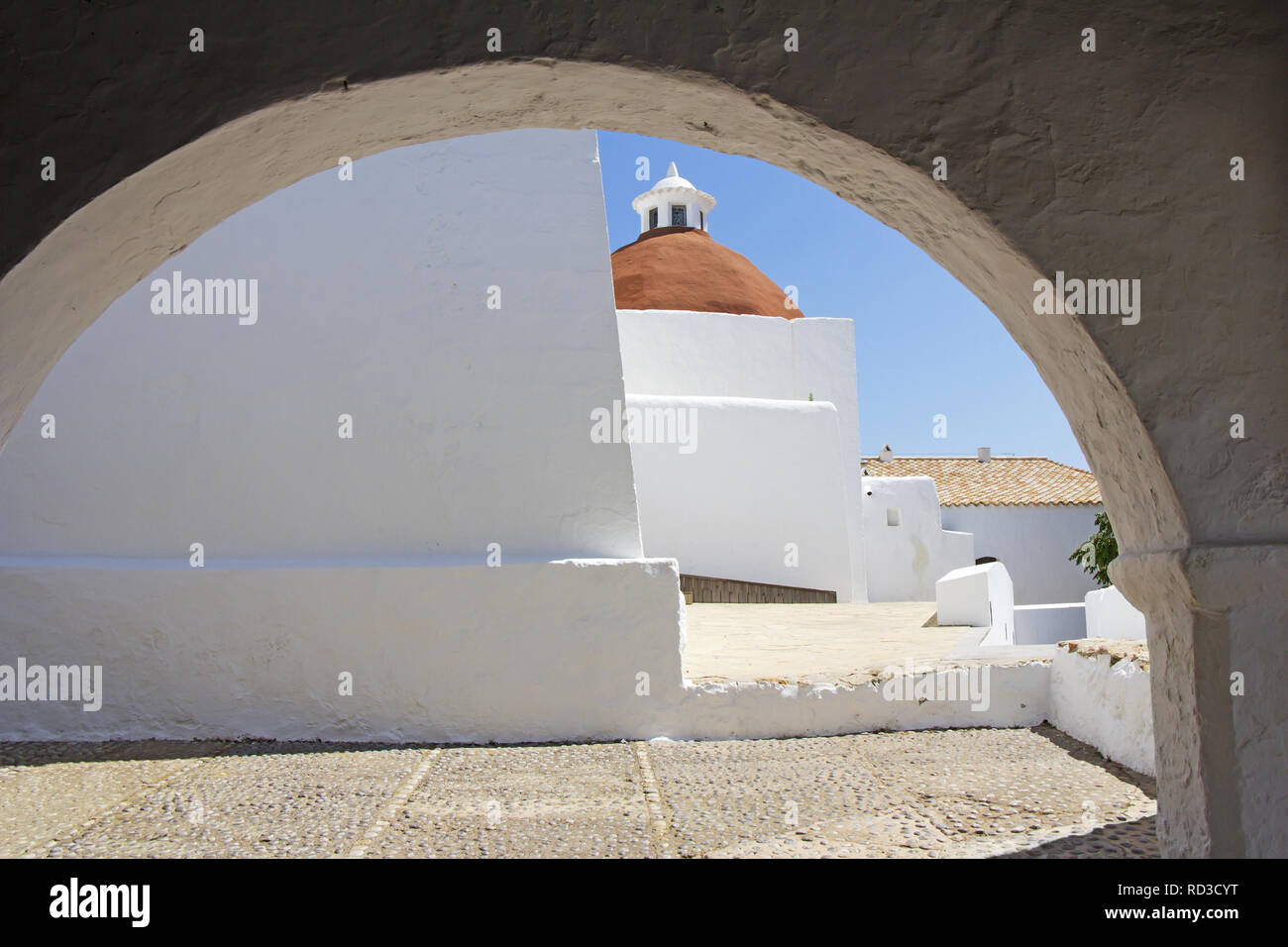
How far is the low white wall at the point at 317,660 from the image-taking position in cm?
423

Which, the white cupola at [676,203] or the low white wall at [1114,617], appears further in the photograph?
the white cupola at [676,203]

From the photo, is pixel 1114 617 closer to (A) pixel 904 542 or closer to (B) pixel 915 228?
(B) pixel 915 228

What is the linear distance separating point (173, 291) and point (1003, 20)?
442 cm

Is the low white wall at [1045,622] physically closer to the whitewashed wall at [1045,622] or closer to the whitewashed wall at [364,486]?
the whitewashed wall at [1045,622]

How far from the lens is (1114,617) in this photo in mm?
5883

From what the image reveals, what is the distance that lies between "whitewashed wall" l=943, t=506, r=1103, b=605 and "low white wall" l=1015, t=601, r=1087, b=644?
836 centimetres

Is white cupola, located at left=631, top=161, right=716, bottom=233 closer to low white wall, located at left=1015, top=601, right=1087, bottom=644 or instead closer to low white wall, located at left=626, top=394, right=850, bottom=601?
low white wall, located at left=626, top=394, right=850, bottom=601

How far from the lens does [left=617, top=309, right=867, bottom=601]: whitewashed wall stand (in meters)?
10.3

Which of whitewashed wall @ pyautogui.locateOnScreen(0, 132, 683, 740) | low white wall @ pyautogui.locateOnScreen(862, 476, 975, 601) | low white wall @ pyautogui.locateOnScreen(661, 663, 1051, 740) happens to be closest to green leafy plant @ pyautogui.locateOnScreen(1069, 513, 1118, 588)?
low white wall @ pyautogui.locateOnScreen(862, 476, 975, 601)

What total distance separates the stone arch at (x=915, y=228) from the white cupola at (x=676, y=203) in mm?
13618

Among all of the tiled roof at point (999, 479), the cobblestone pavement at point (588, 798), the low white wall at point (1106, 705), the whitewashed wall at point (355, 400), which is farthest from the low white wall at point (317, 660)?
the tiled roof at point (999, 479)

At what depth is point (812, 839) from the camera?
2.80 m

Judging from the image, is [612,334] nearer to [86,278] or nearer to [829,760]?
[829,760]

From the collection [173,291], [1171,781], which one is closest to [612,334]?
[173,291]
